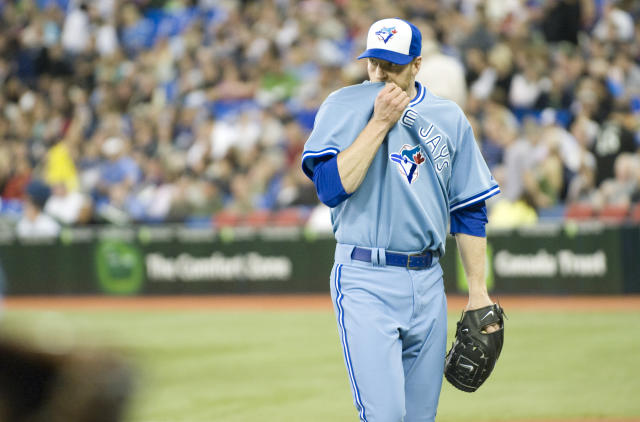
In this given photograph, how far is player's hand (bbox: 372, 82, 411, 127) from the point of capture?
3.77 m

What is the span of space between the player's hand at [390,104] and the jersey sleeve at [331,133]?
0.38ft

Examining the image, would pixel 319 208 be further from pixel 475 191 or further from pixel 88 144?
pixel 475 191

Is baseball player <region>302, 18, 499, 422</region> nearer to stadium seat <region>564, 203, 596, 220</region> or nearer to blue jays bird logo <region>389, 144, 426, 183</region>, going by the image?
blue jays bird logo <region>389, 144, 426, 183</region>

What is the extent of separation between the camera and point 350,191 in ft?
12.3

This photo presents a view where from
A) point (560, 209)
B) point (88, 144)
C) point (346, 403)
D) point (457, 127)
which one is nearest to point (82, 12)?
point (88, 144)

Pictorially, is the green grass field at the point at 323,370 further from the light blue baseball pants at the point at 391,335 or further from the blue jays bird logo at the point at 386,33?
the blue jays bird logo at the point at 386,33

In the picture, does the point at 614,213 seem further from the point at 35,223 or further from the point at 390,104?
the point at 390,104

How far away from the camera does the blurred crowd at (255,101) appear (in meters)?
13.8

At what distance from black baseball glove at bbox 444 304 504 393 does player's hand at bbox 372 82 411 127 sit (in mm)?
880

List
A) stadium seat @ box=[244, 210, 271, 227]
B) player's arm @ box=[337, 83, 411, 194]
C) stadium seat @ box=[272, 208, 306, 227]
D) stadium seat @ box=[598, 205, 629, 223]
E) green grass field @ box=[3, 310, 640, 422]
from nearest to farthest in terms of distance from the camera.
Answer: player's arm @ box=[337, 83, 411, 194] < green grass field @ box=[3, 310, 640, 422] < stadium seat @ box=[598, 205, 629, 223] < stadium seat @ box=[272, 208, 306, 227] < stadium seat @ box=[244, 210, 271, 227]

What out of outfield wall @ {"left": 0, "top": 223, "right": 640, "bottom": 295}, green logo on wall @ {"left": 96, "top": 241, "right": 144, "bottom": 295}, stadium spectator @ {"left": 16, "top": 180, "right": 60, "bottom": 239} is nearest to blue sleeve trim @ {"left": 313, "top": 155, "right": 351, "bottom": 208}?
outfield wall @ {"left": 0, "top": 223, "right": 640, "bottom": 295}

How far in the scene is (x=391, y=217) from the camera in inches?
152

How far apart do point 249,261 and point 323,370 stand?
5.69 meters

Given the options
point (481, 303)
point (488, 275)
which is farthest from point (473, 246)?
point (488, 275)
